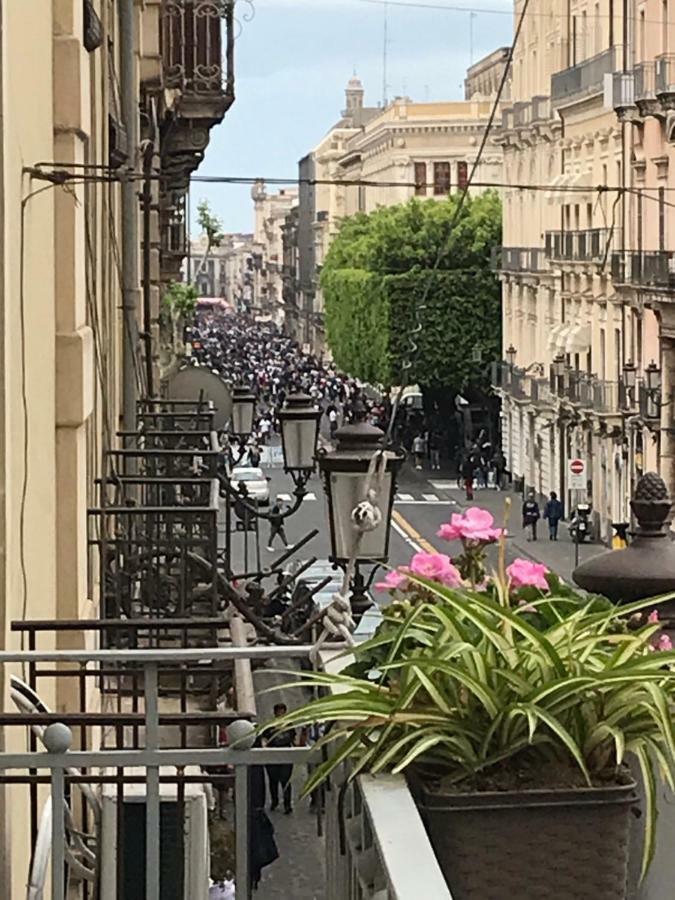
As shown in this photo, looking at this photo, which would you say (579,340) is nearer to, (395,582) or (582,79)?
(582,79)

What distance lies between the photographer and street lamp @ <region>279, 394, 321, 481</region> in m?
15.4

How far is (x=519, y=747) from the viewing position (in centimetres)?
382

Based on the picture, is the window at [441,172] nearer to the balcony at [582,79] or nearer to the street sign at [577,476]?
the balcony at [582,79]

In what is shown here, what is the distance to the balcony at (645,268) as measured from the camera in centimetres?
4175

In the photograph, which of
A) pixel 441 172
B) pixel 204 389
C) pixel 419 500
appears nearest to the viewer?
pixel 204 389

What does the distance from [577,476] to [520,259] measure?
50.1 ft

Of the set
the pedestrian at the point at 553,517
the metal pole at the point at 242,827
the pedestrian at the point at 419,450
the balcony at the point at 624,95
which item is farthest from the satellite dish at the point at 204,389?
the pedestrian at the point at 419,450

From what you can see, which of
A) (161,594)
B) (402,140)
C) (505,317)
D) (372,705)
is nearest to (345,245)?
(402,140)

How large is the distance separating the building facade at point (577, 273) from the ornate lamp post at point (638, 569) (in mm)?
32962

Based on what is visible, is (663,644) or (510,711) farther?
(663,644)

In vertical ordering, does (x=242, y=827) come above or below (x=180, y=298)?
below

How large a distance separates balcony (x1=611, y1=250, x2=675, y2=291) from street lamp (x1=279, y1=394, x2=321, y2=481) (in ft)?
86.9

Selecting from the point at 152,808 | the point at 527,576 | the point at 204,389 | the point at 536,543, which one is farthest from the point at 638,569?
the point at 536,543

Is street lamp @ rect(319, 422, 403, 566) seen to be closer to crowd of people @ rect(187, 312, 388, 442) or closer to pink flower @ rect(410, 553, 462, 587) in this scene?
crowd of people @ rect(187, 312, 388, 442)
